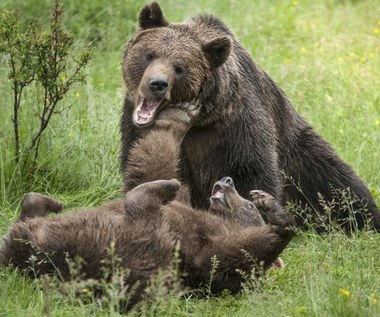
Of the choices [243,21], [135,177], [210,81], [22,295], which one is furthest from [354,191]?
[243,21]

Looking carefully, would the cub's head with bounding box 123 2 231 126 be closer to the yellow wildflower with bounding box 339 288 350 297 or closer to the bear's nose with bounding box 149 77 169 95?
the bear's nose with bounding box 149 77 169 95

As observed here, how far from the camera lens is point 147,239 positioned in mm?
6137

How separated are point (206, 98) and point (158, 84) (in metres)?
0.49

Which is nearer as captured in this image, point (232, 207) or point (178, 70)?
point (232, 207)

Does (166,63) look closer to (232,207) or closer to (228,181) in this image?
(228,181)

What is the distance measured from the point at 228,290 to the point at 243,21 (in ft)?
22.6

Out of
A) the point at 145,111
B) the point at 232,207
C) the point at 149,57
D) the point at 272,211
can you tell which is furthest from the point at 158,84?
the point at 272,211

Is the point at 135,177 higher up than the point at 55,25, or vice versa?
the point at 55,25

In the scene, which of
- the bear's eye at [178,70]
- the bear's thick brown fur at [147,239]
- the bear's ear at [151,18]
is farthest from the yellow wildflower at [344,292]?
the bear's ear at [151,18]

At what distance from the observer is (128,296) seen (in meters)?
5.48

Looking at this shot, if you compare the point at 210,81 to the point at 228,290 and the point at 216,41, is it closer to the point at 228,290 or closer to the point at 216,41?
the point at 216,41

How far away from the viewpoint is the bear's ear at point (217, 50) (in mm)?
7441

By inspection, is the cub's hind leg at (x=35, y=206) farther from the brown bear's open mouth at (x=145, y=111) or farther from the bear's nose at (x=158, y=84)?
the bear's nose at (x=158, y=84)

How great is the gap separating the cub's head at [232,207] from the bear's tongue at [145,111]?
2.37 ft
